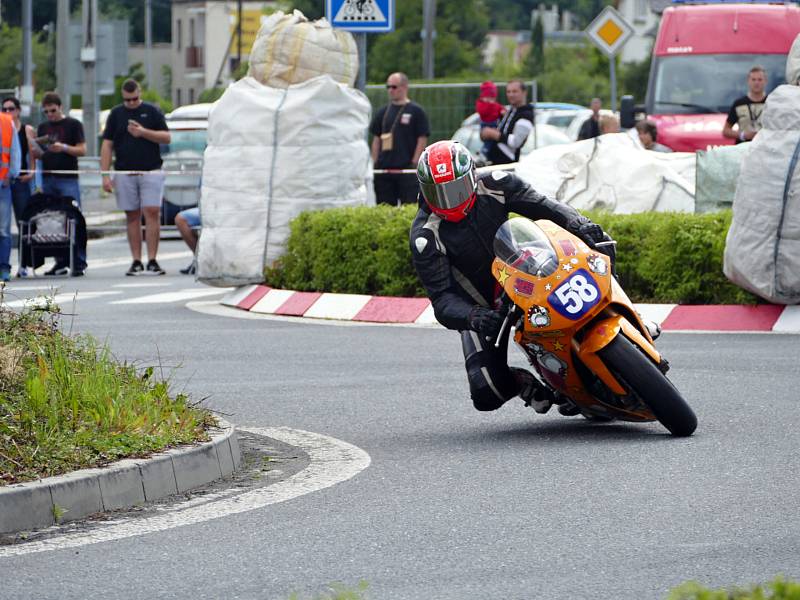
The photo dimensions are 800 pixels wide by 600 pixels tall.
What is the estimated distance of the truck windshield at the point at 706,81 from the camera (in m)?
23.4

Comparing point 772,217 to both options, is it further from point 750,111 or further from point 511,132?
point 511,132

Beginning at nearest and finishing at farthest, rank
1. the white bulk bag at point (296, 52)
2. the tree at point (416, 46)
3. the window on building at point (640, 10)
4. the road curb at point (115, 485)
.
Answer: the road curb at point (115, 485)
the white bulk bag at point (296, 52)
the tree at point (416, 46)
the window on building at point (640, 10)

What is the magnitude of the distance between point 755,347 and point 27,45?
3314 cm

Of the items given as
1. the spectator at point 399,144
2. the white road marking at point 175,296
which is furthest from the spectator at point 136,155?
the spectator at point 399,144

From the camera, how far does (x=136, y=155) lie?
20.6 meters

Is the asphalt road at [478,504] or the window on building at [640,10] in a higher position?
the window on building at [640,10]

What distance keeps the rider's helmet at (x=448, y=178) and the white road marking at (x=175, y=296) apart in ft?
29.2

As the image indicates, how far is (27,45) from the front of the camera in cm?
4319

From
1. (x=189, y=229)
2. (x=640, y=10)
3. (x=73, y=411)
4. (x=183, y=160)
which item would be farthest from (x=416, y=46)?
(x=73, y=411)

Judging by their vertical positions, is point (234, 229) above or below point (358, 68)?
below

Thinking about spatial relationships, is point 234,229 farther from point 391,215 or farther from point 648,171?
point 648,171

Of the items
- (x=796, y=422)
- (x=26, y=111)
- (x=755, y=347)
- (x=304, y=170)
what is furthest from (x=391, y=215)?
(x=26, y=111)

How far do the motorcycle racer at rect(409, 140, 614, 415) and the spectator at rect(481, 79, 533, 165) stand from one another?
441 inches

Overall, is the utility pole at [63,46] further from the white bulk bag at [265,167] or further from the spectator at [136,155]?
the white bulk bag at [265,167]
